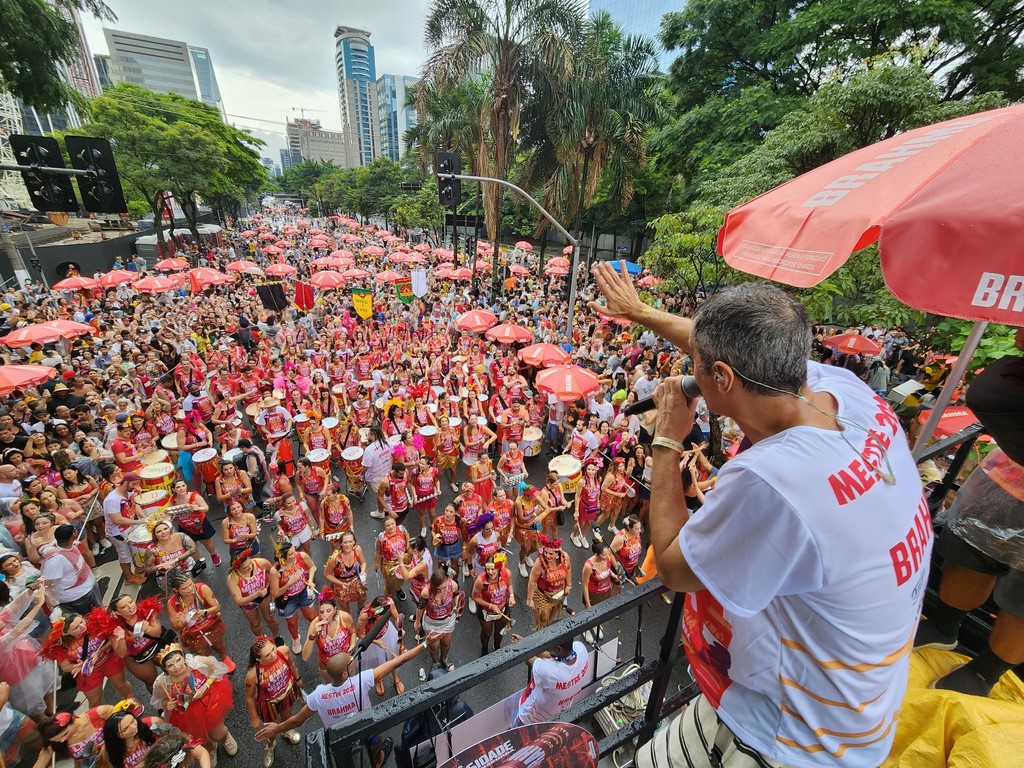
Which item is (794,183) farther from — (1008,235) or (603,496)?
(603,496)

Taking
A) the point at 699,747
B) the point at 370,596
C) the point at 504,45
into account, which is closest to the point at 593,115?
the point at 504,45

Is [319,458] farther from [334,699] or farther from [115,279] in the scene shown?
[115,279]

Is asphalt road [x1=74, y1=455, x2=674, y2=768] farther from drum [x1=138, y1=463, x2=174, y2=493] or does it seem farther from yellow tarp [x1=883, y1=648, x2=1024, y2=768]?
yellow tarp [x1=883, y1=648, x2=1024, y2=768]

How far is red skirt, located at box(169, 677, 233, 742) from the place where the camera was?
14.6 feet

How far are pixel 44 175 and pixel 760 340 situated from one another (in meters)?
14.1

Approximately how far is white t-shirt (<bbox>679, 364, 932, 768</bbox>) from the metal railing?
1.46 feet

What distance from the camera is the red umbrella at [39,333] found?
10094 millimetres

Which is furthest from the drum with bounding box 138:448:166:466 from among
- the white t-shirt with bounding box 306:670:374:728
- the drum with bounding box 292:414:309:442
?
the white t-shirt with bounding box 306:670:374:728

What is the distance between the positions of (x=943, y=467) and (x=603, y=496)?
17.7 ft

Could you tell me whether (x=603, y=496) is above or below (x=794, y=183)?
below

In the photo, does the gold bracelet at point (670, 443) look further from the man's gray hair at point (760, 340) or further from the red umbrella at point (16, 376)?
the red umbrella at point (16, 376)

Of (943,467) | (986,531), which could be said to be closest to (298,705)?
(986,531)

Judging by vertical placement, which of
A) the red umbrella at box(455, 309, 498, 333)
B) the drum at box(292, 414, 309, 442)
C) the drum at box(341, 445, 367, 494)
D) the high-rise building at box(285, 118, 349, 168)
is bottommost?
the drum at box(341, 445, 367, 494)

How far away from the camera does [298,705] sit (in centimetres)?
547
